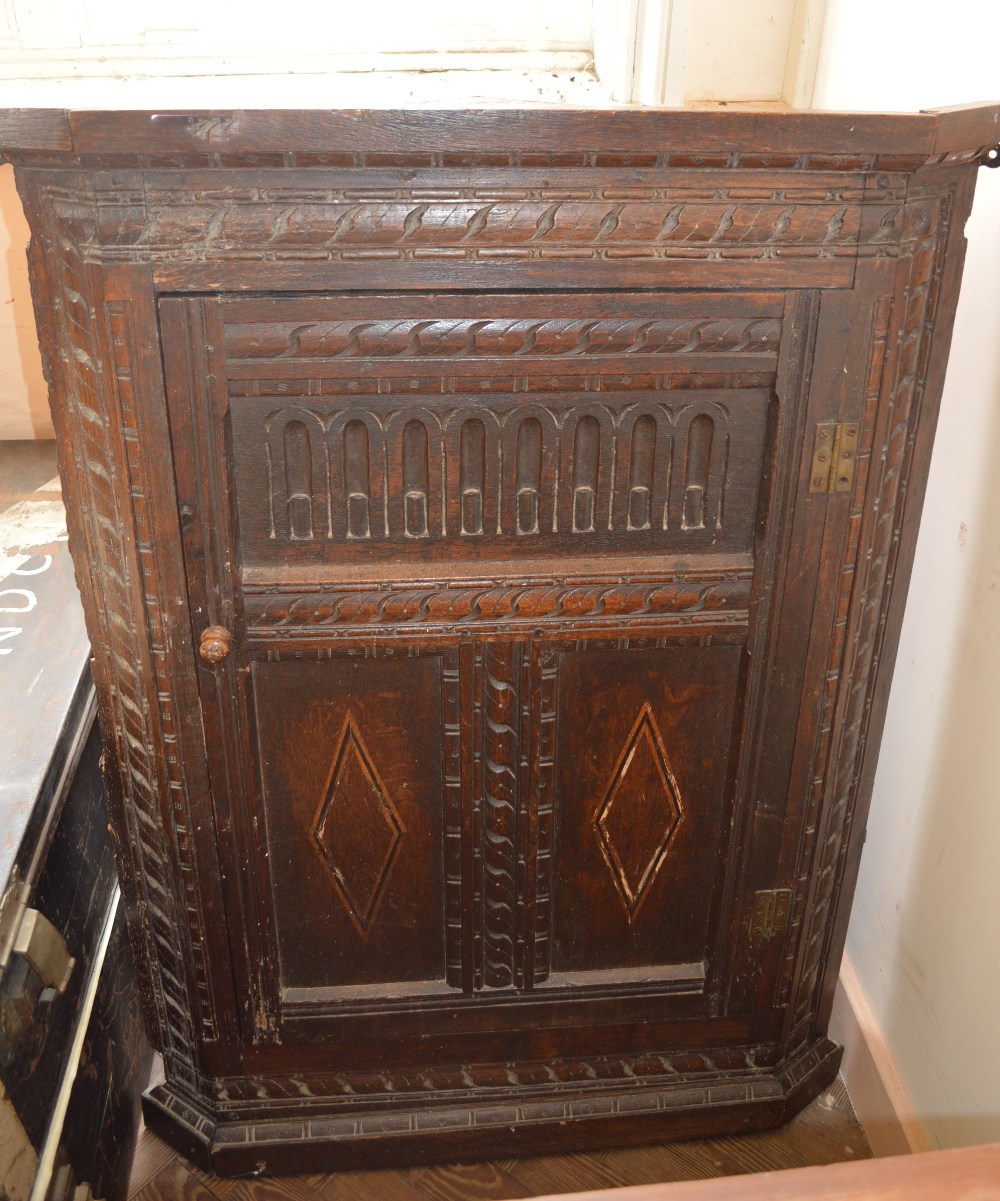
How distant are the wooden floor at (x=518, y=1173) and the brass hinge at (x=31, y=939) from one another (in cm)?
42

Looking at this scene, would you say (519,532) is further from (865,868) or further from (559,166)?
(865,868)

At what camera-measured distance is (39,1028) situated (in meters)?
1.24

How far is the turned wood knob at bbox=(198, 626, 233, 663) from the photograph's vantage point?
1.17 metres

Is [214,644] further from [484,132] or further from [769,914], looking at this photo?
[769,914]

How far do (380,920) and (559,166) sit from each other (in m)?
0.94

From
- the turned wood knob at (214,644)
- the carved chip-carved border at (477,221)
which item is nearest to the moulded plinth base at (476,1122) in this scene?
the turned wood knob at (214,644)

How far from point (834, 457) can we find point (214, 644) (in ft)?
2.30

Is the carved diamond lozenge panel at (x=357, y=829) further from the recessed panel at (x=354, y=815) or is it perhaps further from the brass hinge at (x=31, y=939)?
the brass hinge at (x=31, y=939)

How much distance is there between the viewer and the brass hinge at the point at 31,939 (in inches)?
44.6

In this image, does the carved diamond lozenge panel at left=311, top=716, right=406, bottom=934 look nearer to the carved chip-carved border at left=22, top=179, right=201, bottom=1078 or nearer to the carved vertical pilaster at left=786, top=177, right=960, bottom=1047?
the carved chip-carved border at left=22, top=179, right=201, bottom=1078

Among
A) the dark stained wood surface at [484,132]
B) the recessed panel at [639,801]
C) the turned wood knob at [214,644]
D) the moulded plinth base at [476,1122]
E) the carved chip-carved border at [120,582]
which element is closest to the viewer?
the dark stained wood surface at [484,132]

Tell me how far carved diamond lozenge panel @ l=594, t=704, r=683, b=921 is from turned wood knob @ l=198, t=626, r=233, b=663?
0.49m

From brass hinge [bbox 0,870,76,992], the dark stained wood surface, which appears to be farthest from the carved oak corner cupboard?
brass hinge [bbox 0,870,76,992]

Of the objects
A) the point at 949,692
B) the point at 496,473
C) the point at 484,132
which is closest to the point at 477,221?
the point at 484,132
